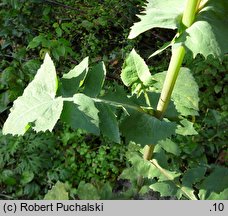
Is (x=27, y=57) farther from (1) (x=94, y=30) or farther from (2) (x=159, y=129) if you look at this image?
(2) (x=159, y=129)

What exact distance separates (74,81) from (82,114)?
0.21m

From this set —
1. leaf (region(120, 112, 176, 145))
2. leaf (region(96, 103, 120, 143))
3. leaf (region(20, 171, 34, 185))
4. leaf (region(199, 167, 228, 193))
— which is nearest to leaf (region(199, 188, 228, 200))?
leaf (region(199, 167, 228, 193))

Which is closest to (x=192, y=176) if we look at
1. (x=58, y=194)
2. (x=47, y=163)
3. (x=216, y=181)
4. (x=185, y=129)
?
(x=216, y=181)

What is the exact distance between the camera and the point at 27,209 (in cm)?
174

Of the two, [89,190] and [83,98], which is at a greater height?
[83,98]

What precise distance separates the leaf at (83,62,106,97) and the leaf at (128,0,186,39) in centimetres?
19

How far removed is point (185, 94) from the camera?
5.48 feet

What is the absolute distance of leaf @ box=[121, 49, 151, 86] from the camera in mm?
1587

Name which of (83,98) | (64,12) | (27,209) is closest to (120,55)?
(64,12)

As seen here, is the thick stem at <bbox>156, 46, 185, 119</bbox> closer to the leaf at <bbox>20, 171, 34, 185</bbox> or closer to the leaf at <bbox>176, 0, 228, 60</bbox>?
the leaf at <bbox>176, 0, 228, 60</bbox>

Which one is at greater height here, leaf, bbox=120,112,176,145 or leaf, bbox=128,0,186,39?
leaf, bbox=128,0,186,39

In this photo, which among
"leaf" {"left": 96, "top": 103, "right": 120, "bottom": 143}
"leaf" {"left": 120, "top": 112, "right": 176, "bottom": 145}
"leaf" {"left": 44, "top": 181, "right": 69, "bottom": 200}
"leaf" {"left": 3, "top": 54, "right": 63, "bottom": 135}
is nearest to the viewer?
"leaf" {"left": 3, "top": 54, "right": 63, "bottom": 135}

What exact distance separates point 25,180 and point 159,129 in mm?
1480

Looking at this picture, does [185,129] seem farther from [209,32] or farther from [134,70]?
[209,32]
